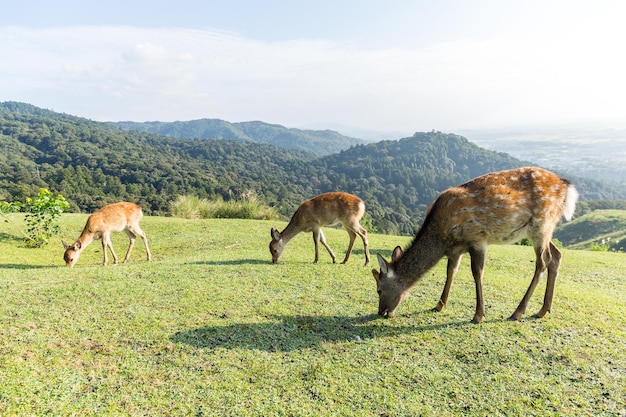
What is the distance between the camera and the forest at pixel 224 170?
70.0 m

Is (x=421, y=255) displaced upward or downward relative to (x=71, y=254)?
upward

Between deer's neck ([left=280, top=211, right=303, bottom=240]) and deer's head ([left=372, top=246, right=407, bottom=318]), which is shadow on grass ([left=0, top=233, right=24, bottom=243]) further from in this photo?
deer's head ([left=372, top=246, right=407, bottom=318])

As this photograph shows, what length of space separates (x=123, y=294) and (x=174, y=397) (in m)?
3.15

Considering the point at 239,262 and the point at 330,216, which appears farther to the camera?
the point at 330,216

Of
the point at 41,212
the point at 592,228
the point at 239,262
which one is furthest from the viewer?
the point at 592,228

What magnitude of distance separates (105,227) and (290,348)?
7.65 metres

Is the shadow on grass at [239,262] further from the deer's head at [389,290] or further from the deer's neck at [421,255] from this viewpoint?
the deer's neck at [421,255]

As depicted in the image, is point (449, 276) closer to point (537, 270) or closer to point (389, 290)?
point (389, 290)

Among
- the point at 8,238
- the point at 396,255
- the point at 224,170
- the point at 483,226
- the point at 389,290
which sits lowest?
the point at 224,170

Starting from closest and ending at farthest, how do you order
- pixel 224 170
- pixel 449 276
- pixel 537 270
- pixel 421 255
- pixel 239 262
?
pixel 421 255 → pixel 537 270 → pixel 449 276 → pixel 239 262 → pixel 224 170

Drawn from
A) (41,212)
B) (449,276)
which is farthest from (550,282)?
(41,212)

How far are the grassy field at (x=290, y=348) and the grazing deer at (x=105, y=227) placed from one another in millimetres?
1734

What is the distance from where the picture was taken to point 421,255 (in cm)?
578

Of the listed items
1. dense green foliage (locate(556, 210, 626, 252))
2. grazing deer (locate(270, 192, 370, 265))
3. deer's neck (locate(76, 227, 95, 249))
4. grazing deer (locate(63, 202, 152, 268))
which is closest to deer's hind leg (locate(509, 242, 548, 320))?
grazing deer (locate(270, 192, 370, 265))
